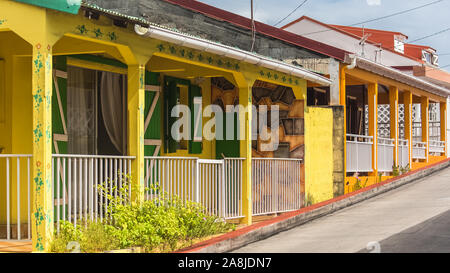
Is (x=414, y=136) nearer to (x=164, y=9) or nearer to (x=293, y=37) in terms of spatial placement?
(x=293, y=37)

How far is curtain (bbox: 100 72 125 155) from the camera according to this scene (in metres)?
11.6

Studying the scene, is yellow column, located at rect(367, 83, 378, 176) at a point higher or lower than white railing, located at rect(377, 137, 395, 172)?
higher

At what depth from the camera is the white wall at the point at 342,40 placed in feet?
99.5

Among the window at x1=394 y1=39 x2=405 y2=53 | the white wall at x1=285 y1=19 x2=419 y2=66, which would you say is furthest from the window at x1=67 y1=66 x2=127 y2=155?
the window at x1=394 y1=39 x2=405 y2=53

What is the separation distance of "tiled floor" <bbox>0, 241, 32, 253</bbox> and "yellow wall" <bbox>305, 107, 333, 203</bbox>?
695 cm

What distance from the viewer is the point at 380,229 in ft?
35.1

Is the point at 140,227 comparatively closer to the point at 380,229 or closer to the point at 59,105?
the point at 59,105

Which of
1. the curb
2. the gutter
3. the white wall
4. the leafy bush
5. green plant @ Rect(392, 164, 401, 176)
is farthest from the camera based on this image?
the white wall

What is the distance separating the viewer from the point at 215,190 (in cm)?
1154

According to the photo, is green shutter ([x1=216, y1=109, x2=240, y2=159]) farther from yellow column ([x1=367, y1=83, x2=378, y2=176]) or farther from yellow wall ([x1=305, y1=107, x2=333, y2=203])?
yellow column ([x1=367, y1=83, x2=378, y2=176])

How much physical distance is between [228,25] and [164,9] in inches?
90.1

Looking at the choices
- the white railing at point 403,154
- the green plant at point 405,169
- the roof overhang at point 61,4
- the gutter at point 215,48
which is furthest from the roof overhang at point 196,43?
the white railing at point 403,154

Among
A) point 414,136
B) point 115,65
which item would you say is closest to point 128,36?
point 115,65

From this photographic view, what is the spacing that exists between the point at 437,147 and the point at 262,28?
11.5 metres
